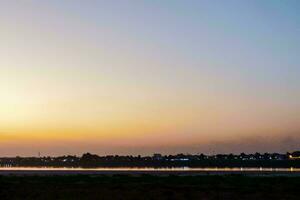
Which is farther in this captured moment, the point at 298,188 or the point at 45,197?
the point at 298,188

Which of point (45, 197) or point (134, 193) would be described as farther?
point (134, 193)

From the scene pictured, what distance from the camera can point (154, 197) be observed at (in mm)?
48344

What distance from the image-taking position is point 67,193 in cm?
5269

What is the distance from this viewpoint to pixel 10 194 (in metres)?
51.1

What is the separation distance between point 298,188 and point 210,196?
44.2ft

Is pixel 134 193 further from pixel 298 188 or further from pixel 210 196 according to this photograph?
pixel 298 188

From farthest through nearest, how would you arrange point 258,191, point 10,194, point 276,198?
point 258,191, point 10,194, point 276,198

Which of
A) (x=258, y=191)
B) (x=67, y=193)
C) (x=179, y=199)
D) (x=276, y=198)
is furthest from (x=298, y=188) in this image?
(x=67, y=193)

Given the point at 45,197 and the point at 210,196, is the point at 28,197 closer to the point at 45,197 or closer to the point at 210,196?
the point at 45,197

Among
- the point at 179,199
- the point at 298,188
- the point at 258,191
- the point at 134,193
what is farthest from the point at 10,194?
the point at 298,188

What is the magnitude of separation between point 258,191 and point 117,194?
15.5 meters

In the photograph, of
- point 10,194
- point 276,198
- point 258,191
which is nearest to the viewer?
point 276,198

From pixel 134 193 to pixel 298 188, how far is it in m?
19.1

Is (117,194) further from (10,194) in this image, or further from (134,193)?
(10,194)
